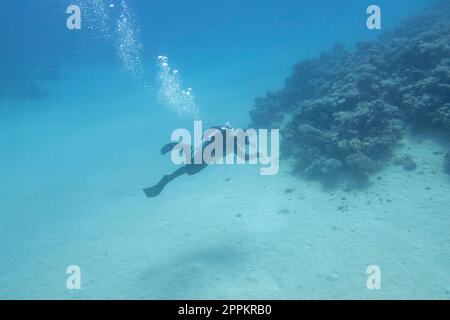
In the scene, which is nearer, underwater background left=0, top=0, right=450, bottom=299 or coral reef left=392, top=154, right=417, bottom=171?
underwater background left=0, top=0, right=450, bottom=299

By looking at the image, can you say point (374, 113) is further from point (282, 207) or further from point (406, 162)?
point (282, 207)

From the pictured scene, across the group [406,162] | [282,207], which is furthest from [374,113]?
[282,207]

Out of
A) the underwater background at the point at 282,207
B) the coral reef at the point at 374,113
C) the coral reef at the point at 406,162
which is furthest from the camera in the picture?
the coral reef at the point at 374,113

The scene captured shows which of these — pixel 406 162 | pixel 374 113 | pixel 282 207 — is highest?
pixel 374 113

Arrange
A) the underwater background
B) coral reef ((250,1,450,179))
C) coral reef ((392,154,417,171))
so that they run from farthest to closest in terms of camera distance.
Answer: coral reef ((250,1,450,179)), coral reef ((392,154,417,171)), the underwater background

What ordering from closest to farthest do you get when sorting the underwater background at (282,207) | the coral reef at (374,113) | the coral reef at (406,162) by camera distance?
1. the underwater background at (282,207)
2. the coral reef at (406,162)
3. the coral reef at (374,113)

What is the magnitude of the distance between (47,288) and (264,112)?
14.2 m

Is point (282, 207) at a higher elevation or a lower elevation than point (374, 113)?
lower

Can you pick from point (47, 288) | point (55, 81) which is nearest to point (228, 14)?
point (55, 81)

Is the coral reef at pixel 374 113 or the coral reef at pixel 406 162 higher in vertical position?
the coral reef at pixel 374 113

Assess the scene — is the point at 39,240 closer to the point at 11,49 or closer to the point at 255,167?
the point at 255,167

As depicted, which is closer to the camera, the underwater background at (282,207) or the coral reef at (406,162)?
the underwater background at (282,207)

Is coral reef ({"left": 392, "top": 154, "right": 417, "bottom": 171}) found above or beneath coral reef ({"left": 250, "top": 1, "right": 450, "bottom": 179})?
beneath
